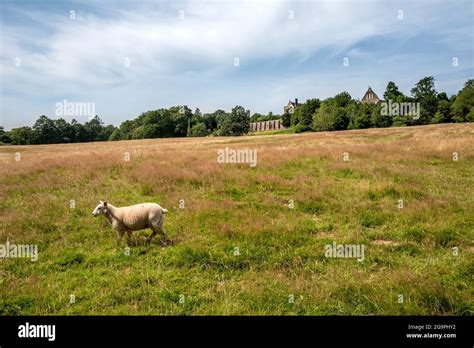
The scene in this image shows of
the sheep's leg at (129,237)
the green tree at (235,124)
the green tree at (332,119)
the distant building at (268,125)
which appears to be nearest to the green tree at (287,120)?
the distant building at (268,125)

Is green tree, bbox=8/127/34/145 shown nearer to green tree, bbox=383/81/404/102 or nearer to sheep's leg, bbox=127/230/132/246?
sheep's leg, bbox=127/230/132/246

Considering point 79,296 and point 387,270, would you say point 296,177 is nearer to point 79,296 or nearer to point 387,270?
point 387,270

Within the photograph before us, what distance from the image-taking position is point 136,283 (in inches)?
216

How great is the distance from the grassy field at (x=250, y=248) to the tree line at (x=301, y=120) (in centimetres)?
7702

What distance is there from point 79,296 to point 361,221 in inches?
305

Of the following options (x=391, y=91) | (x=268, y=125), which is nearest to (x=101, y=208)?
(x=391, y=91)

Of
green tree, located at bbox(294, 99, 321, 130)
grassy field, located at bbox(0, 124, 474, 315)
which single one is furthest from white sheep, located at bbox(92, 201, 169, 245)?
green tree, located at bbox(294, 99, 321, 130)

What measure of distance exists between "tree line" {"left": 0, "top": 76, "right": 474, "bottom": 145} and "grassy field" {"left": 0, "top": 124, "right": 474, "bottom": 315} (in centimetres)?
7702

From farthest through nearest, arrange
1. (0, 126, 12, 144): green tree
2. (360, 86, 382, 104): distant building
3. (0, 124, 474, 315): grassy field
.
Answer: (360, 86, 382, 104): distant building < (0, 126, 12, 144): green tree < (0, 124, 474, 315): grassy field

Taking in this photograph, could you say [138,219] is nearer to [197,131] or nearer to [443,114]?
[443,114]

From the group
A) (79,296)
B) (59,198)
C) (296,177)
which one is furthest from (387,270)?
(59,198)

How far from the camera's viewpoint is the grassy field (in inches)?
189

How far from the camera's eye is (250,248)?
6.77m

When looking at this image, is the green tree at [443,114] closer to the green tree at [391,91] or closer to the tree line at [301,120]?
the tree line at [301,120]
